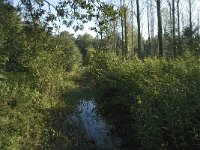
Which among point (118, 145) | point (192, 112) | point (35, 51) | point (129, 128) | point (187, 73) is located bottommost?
point (118, 145)

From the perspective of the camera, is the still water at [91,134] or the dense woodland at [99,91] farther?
the still water at [91,134]

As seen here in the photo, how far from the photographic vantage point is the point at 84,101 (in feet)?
65.8

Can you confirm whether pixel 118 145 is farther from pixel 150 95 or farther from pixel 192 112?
pixel 192 112

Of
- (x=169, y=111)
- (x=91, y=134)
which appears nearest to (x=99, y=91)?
(x=91, y=134)

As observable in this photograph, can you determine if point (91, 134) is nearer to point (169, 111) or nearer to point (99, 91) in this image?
point (99, 91)

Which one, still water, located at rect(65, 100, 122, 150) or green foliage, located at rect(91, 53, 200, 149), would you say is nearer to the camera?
green foliage, located at rect(91, 53, 200, 149)

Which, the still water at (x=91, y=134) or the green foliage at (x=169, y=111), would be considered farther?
the still water at (x=91, y=134)

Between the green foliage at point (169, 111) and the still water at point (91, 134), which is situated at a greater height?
the green foliage at point (169, 111)

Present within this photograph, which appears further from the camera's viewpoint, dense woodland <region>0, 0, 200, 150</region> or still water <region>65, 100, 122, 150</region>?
still water <region>65, 100, 122, 150</region>

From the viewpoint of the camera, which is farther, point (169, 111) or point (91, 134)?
point (91, 134)

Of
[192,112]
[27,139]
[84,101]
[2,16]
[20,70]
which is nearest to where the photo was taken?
[192,112]

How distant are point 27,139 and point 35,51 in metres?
6.31

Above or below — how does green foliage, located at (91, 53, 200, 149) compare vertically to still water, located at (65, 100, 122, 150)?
above

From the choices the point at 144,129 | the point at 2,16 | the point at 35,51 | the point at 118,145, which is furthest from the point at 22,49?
the point at 144,129
